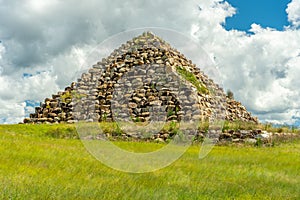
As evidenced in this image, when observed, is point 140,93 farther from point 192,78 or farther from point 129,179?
point 129,179

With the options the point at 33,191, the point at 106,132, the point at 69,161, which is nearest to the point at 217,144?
the point at 106,132

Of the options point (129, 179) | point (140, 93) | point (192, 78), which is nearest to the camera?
point (129, 179)

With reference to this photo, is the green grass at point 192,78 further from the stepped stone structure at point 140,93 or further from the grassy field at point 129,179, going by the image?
the grassy field at point 129,179

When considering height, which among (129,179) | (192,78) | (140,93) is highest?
(192,78)

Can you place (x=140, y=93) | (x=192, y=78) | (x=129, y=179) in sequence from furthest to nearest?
(x=192, y=78), (x=140, y=93), (x=129, y=179)

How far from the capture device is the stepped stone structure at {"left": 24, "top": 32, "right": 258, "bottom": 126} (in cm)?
4234

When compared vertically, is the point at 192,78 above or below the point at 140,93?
above

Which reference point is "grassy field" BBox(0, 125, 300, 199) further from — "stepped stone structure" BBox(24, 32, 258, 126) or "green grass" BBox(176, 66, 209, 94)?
"green grass" BBox(176, 66, 209, 94)

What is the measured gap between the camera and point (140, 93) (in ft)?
146

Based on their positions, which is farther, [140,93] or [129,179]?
[140,93]

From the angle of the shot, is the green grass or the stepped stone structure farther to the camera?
the green grass

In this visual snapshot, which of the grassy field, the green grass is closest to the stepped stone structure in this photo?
the green grass

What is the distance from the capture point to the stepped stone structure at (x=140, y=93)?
42344 millimetres

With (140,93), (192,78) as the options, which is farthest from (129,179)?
(192,78)
